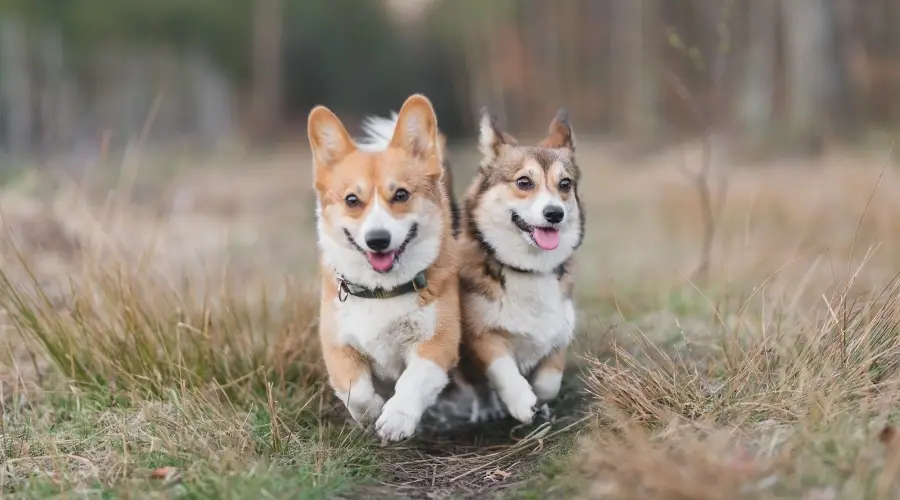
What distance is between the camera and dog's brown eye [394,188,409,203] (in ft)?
11.0

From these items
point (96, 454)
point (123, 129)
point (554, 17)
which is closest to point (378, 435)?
point (96, 454)

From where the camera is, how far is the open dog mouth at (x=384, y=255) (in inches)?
128

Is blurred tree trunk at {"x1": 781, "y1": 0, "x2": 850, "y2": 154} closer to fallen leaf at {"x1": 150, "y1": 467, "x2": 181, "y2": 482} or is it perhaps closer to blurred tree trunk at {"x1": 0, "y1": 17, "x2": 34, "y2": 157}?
fallen leaf at {"x1": 150, "y1": 467, "x2": 181, "y2": 482}

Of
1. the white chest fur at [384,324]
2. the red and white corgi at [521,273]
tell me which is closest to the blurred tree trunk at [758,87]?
the red and white corgi at [521,273]

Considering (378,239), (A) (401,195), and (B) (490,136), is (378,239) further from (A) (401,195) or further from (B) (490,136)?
(B) (490,136)

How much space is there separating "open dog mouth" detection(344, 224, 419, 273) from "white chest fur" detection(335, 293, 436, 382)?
181 mm

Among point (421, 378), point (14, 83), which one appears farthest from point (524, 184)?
point (14, 83)

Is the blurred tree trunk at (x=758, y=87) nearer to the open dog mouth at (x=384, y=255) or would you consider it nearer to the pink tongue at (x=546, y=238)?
the pink tongue at (x=546, y=238)

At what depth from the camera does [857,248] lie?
606cm

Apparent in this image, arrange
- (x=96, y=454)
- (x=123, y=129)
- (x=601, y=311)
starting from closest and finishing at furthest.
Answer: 1. (x=96, y=454)
2. (x=601, y=311)
3. (x=123, y=129)

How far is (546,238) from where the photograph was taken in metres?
3.61

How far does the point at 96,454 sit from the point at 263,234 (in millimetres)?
5854

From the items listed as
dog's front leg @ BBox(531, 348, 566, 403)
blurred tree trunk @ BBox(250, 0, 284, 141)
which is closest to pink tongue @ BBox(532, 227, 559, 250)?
dog's front leg @ BBox(531, 348, 566, 403)

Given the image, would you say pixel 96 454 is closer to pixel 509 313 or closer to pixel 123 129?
pixel 509 313
